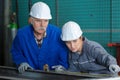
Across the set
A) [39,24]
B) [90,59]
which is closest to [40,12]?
[39,24]

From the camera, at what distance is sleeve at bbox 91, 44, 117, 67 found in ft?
6.11

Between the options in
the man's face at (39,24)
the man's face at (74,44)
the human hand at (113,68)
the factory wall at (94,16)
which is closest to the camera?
the human hand at (113,68)

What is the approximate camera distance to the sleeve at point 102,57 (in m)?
1.86

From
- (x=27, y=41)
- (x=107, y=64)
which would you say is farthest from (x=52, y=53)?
(x=107, y=64)

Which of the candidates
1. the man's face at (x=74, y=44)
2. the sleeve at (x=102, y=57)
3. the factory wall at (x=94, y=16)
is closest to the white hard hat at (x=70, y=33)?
the man's face at (x=74, y=44)

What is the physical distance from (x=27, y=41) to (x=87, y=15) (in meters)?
1.33

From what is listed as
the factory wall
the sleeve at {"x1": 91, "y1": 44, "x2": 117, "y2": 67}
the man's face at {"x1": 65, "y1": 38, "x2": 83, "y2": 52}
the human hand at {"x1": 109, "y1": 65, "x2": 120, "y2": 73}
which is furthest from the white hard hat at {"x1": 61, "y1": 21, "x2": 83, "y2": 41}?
the factory wall

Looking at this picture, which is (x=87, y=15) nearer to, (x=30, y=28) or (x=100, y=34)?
(x=100, y=34)

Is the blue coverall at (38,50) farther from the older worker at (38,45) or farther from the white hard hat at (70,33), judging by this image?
the white hard hat at (70,33)

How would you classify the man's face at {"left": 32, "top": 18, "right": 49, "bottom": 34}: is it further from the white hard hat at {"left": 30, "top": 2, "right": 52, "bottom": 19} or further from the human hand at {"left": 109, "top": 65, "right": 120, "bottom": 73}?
the human hand at {"left": 109, "top": 65, "right": 120, "bottom": 73}

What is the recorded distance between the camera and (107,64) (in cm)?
187

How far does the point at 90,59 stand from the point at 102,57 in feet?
0.36

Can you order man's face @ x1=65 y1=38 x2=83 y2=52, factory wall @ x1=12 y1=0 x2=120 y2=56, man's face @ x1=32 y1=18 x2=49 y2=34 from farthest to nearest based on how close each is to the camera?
factory wall @ x1=12 y1=0 x2=120 y2=56 → man's face @ x1=32 y1=18 x2=49 y2=34 → man's face @ x1=65 y1=38 x2=83 y2=52

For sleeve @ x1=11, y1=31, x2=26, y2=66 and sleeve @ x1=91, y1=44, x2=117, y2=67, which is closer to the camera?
sleeve @ x1=91, y1=44, x2=117, y2=67
